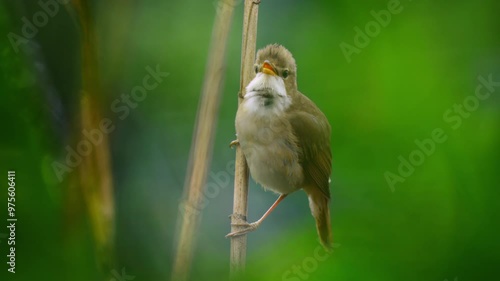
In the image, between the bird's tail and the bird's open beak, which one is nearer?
the bird's tail

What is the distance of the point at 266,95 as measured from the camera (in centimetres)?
152

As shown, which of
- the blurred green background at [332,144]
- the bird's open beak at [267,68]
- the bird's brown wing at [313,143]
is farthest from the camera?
the bird's brown wing at [313,143]

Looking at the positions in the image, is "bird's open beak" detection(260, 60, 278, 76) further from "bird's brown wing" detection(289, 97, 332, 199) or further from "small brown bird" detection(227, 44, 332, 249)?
"bird's brown wing" detection(289, 97, 332, 199)

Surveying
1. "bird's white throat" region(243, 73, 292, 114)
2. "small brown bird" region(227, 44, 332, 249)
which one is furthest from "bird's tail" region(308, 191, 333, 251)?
"bird's white throat" region(243, 73, 292, 114)

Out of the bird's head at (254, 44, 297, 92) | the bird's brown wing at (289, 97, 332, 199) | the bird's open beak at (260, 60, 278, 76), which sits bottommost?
the bird's brown wing at (289, 97, 332, 199)

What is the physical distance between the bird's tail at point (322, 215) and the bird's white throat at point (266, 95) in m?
0.24

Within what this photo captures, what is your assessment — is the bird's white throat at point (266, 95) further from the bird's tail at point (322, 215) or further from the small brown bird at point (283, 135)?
the bird's tail at point (322, 215)

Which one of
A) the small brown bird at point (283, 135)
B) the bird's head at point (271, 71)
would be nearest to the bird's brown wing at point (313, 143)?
the small brown bird at point (283, 135)

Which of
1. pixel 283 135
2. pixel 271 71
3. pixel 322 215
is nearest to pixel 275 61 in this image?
pixel 271 71

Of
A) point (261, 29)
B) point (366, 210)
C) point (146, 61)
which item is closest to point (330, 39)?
point (261, 29)

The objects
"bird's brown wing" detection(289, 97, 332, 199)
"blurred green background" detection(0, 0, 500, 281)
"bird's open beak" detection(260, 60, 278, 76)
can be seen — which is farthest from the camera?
"bird's brown wing" detection(289, 97, 332, 199)

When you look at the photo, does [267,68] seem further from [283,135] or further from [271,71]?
[283,135]

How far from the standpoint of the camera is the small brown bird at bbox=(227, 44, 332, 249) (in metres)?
1.47

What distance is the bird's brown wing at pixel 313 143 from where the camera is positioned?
1585 millimetres
